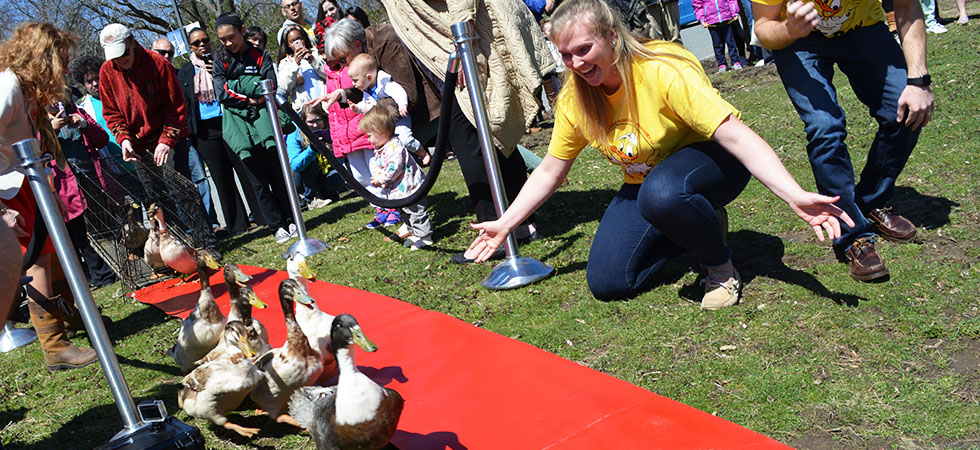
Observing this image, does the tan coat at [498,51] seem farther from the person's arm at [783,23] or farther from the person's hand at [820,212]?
the person's hand at [820,212]

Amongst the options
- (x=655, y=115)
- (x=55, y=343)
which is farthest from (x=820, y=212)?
(x=55, y=343)

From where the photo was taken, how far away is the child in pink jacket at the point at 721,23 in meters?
11.6

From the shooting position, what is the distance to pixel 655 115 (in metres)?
3.62

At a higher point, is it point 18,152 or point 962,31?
point 18,152

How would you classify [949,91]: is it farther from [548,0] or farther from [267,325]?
[267,325]

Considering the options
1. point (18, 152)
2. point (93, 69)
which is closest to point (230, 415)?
point (18, 152)

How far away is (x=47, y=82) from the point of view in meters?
4.50

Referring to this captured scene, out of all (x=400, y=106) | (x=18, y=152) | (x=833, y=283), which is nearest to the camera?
(x=18, y=152)

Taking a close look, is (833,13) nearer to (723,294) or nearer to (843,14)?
(843,14)

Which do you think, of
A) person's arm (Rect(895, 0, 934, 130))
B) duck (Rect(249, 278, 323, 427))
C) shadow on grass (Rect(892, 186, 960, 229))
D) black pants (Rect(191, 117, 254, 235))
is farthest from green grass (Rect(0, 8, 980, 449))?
black pants (Rect(191, 117, 254, 235))

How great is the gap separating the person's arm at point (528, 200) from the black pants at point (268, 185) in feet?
14.3

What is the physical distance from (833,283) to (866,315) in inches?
16.1

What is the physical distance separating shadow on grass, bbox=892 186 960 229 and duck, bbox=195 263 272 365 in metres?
3.61

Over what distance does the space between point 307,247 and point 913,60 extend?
4957 mm
